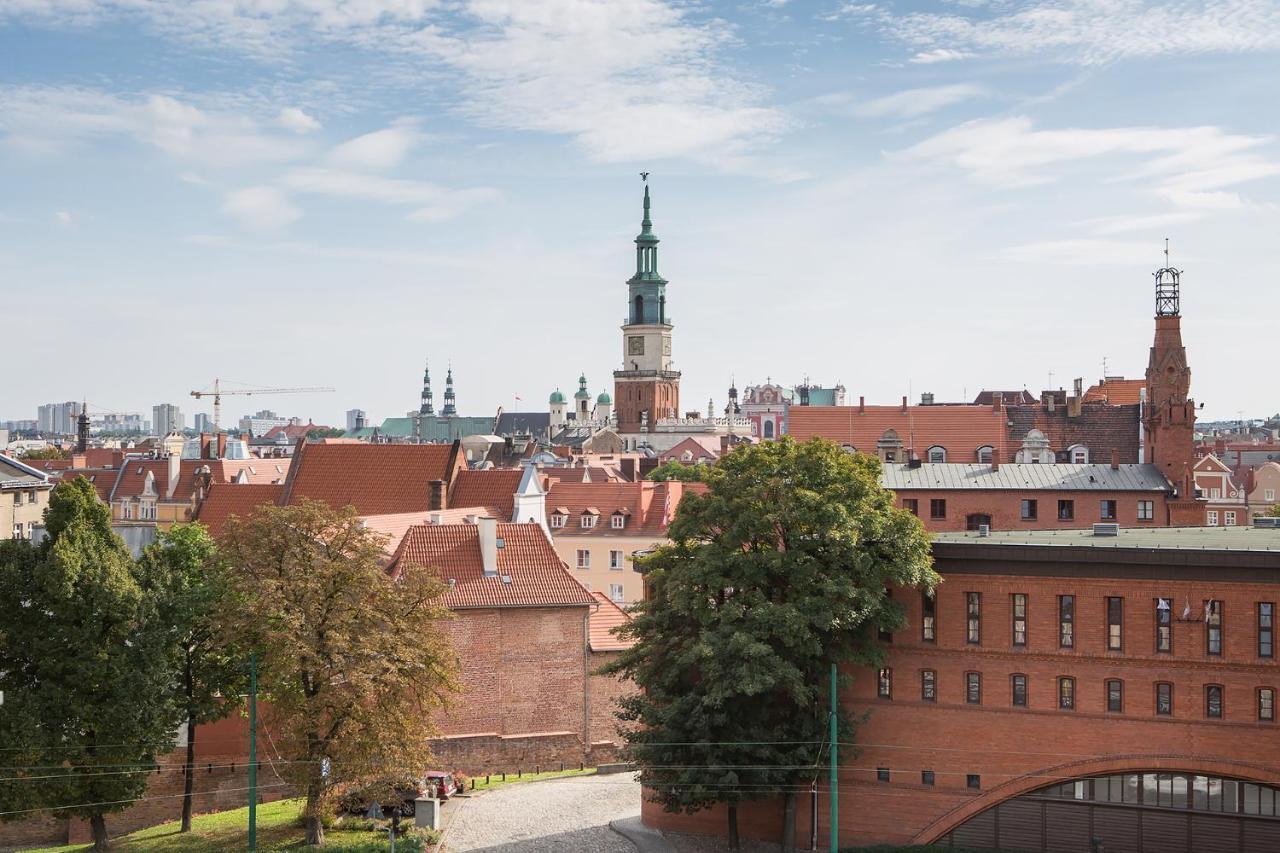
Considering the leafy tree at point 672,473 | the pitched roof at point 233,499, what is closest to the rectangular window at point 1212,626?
the pitched roof at point 233,499

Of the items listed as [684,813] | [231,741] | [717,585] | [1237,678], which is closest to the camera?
[1237,678]

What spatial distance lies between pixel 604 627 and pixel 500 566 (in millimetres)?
4679

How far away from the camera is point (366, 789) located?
42125mm

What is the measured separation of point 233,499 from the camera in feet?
267

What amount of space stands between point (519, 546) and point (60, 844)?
19.0 m

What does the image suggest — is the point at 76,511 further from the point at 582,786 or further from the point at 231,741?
the point at 582,786

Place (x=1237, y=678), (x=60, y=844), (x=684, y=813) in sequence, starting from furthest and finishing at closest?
(x=60, y=844), (x=684, y=813), (x=1237, y=678)

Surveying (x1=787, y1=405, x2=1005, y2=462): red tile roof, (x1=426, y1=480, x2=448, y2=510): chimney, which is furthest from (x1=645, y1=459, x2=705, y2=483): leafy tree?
(x1=426, y1=480, x2=448, y2=510): chimney

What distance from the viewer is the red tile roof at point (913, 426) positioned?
8625 cm

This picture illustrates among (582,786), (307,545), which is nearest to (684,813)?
(582,786)

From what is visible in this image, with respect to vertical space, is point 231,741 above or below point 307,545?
below

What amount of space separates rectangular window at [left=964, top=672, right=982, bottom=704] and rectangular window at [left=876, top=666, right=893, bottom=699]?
225cm

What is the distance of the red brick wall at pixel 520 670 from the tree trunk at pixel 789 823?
13.3 metres

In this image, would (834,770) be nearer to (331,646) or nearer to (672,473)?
(331,646)
